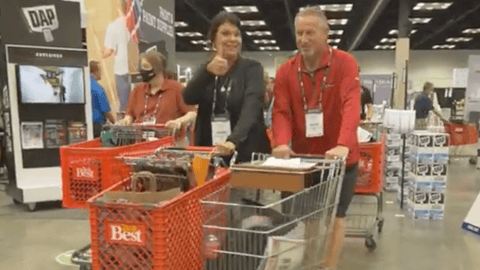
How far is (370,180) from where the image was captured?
423 cm

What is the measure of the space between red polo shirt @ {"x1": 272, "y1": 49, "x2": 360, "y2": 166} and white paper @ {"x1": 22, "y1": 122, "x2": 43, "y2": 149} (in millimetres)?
3991

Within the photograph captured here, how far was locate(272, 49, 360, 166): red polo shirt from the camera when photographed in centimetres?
242

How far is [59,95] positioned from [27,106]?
37 centimetres

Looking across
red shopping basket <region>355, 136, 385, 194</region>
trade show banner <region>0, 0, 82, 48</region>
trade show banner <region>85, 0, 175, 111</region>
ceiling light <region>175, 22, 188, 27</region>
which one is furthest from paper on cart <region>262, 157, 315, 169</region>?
ceiling light <region>175, 22, 188, 27</region>

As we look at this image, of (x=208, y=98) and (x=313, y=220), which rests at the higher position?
(x=208, y=98)

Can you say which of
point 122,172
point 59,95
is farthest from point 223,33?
point 59,95

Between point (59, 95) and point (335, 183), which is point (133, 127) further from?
point (59, 95)

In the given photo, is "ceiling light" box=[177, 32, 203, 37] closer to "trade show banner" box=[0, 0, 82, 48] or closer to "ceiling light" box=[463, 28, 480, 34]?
"ceiling light" box=[463, 28, 480, 34]

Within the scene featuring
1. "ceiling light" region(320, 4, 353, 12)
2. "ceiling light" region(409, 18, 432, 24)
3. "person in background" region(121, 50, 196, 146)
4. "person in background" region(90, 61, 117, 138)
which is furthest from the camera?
"ceiling light" region(409, 18, 432, 24)

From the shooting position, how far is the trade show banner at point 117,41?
6852mm

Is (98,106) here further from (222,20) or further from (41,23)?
(222,20)

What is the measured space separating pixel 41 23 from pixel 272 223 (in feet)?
16.1

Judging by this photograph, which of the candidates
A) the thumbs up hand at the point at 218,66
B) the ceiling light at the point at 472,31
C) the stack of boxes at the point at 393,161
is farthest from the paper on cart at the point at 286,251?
the ceiling light at the point at 472,31

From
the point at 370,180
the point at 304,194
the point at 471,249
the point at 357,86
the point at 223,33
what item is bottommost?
the point at 471,249
